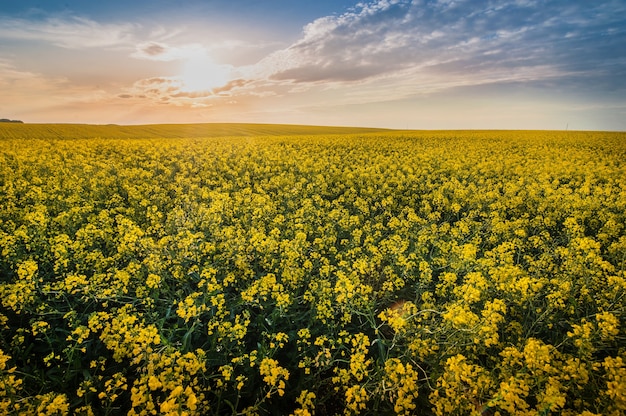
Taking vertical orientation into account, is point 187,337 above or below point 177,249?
Answer: below

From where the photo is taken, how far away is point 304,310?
586 centimetres

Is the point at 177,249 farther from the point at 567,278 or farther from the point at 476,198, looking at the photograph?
the point at 476,198

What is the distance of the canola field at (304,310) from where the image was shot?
352 cm

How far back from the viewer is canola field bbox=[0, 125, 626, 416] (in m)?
3.52

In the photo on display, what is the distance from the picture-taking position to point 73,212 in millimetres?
7977

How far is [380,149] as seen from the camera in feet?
Result: 86.1

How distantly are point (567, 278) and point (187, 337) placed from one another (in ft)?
20.1

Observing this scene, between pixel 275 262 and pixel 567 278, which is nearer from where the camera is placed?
pixel 567 278

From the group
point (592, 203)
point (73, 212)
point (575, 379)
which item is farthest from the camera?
point (592, 203)

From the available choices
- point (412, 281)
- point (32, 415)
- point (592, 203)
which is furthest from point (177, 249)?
point (592, 203)

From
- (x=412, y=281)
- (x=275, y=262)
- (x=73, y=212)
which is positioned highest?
(x=73, y=212)

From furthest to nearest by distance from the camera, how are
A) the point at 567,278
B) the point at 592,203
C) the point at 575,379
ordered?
1. the point at 592,203
2. the point at 567,278
3. the point at 575,379

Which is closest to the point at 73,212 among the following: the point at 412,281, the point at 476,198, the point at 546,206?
the point at 412,281

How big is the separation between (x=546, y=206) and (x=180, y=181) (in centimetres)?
1261
